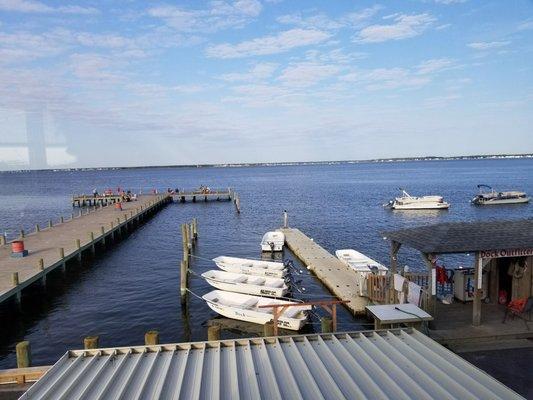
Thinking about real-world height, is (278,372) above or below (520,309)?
above

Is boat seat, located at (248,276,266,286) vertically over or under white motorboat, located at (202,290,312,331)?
over

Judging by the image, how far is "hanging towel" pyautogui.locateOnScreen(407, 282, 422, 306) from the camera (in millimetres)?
13391

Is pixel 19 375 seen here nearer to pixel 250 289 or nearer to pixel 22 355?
pixel 22 355

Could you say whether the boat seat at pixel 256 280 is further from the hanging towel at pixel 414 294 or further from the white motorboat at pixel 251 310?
the hanging towel at pixel 414 294

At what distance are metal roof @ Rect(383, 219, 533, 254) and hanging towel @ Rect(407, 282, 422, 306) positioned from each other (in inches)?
55.2

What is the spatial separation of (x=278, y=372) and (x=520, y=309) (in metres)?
8.55

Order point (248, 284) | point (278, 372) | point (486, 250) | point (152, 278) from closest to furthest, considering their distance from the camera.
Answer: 1. point (278, 372)
2. point (486, 250)
3. point (248, 284)
4. point (152, 278)

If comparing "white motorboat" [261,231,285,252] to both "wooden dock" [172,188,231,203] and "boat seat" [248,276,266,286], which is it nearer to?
"boat seat" [248,276,266,286]

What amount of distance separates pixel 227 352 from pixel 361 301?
37.7ft

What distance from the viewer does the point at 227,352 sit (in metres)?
8.63

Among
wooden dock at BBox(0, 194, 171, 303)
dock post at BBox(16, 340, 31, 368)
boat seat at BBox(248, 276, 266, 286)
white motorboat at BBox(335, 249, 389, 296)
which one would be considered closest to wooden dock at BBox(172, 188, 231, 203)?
wooden dock at BBox(0, 194, 171, 303)

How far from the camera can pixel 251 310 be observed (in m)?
18.9

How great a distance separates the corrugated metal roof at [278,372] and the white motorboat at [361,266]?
33.2 ft

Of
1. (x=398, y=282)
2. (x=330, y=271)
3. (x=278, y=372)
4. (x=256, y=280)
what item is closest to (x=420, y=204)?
(x=330, y=271)
